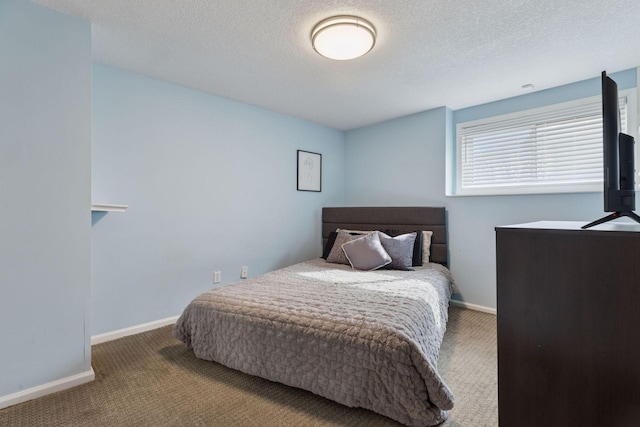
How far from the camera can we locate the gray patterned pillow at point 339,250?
3479 millimetres

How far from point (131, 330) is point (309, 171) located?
2.61 meters

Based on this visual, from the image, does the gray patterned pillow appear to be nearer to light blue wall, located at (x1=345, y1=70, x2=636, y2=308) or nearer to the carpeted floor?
light blue wall, located at (x1=345, y1=70, x2=636, y2=308)

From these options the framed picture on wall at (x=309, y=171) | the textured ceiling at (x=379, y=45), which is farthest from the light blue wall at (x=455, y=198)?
the framed picture on wall at (x=309, y=171)

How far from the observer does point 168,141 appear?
2.92 metres

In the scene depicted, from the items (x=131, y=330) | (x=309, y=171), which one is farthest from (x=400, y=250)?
(x=131, y=330)

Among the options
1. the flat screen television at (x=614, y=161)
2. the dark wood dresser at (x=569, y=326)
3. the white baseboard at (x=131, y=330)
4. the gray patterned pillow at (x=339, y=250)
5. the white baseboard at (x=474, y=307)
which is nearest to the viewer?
the dark wood dresser at (x=569, y=326)

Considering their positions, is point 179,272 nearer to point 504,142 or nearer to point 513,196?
point 513,196

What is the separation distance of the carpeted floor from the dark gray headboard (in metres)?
1.40

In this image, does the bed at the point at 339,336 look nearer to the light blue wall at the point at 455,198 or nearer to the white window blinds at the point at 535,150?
the light blue wall at the point at 455,198

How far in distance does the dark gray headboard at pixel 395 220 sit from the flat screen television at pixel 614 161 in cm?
240

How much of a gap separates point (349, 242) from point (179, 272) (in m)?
1.72

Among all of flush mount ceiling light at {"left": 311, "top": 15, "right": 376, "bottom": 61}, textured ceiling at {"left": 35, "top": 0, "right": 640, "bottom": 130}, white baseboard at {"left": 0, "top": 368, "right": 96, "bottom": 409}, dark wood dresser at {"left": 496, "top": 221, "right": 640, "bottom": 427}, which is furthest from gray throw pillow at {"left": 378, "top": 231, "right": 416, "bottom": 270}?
white baseboard at {"left": 0, "top": 368, "right": 96, "bottom": 409}

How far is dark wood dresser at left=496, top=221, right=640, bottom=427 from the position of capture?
0.90 m

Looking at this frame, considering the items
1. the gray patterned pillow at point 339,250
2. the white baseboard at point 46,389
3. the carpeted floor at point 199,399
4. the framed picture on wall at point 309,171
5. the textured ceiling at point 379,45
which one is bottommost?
the carpeted floor at point 199,399
